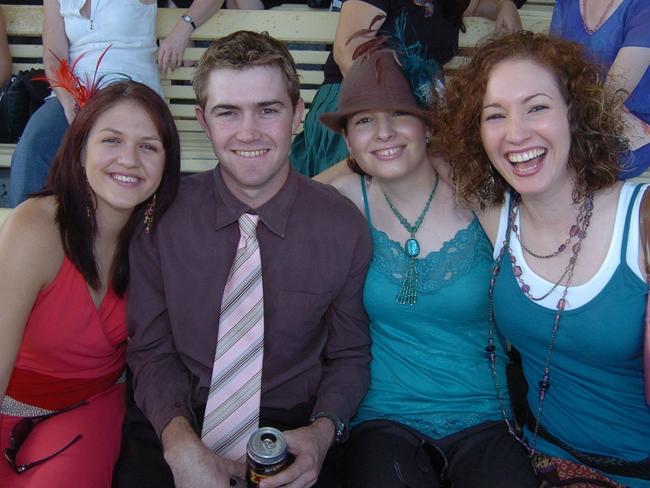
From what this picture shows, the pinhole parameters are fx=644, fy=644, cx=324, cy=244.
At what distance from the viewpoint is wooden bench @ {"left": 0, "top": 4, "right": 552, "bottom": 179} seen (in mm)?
3658

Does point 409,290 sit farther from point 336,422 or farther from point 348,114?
point 348,114

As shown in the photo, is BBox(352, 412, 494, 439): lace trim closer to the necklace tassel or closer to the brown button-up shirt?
the brown button-up shirt

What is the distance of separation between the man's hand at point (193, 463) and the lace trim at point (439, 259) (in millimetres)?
807

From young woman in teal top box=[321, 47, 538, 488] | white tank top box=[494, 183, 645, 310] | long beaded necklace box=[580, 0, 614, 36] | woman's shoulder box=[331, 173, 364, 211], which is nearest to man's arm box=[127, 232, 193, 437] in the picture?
young woman in teal top box=[321, 47, 538, 488]

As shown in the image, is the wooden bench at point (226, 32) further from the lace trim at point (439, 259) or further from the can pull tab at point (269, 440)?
the can pull tab at point (269, 440)

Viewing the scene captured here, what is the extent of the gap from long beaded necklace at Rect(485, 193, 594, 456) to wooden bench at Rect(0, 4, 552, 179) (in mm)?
1964

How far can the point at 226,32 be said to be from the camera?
3713 mm

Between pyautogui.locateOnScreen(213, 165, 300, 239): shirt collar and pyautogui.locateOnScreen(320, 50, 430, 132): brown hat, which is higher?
pyautogui.locateOnScreen(320, 50, 430, 132): brown hat

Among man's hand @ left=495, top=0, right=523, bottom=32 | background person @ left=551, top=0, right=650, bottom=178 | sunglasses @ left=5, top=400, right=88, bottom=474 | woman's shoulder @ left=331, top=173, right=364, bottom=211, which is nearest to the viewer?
sunglasses @ left=5, top=400, right=88, bottom=474

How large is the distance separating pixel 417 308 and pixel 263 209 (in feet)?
2.02

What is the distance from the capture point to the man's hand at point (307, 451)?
5.91 feet

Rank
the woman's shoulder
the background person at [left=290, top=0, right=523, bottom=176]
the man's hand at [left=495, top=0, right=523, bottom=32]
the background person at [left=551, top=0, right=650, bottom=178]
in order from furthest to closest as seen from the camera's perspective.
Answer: the man's hand at [left=495, top=0, right=523, bottom=32]
the background person at [left=290, top=0, right=523, bottom=176]
the woman's shoulder
the background person at [left=551, top=0, right=650, bottom=178]

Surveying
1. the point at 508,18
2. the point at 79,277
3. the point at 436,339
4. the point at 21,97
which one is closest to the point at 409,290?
the point at 436,339

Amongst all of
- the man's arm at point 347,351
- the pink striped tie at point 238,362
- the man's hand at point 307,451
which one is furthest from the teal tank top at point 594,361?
the pink striped tie at point 238,362
